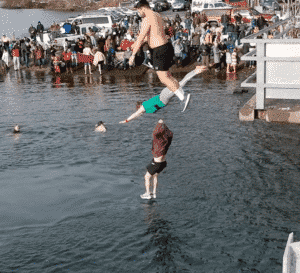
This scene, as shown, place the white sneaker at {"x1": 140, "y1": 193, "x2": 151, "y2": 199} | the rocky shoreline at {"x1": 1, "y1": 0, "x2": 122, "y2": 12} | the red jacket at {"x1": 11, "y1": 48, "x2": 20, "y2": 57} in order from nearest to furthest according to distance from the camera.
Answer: the white sneaker at {"x1": 140, "y1": 193, "x2": 151, "y2": 199} < the red jacket at {"x1": 11, "y1": 48, "x2": 20, "y2": 57} < the rocky shoreline at {"x1": 1, "y1": 0, "x2": 122, "y2": 12}

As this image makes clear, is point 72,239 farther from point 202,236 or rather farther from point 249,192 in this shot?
point 249,192

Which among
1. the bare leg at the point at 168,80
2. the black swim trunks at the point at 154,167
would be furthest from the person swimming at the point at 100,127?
the bare leg at the point at 168,80

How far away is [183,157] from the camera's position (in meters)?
15.3

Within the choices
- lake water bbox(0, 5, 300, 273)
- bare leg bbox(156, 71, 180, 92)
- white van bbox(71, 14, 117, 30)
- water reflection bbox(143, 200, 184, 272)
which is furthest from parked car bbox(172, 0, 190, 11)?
bare leg bbox(156, 71, 180, 92)

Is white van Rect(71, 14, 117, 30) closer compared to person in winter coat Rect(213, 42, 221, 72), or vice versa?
person in winter coat Rect(213, 42, 221, 72)

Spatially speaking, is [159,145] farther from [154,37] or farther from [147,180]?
[154,37]

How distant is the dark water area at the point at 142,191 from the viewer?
9414 millimetres

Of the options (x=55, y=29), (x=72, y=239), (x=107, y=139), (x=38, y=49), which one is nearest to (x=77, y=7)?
(x=55, y=29)

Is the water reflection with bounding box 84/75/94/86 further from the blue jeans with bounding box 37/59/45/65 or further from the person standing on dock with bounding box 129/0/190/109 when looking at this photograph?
the person standing on dock with bounding box 129/0/190/109

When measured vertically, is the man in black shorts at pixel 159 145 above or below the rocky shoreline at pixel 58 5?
below

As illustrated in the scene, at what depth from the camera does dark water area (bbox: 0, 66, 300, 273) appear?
9.41 m

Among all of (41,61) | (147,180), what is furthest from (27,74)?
(147,180)

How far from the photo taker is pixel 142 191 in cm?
1281

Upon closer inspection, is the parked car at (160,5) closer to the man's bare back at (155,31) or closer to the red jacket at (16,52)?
the red jacket at (16,52)
